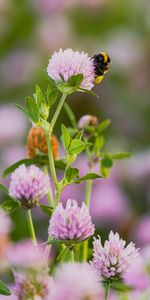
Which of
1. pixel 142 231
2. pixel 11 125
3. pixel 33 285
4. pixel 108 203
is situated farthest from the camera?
pixel 11 125

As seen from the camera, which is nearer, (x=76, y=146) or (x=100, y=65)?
(x=76, y=146)

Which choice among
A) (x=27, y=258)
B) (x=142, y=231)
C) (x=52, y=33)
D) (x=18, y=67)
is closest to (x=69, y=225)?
(x=27, y=258)

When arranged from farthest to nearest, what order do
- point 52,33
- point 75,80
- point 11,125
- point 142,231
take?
1. point 52,33
2. point 11,125
3. point 142,231
4. point 75,80

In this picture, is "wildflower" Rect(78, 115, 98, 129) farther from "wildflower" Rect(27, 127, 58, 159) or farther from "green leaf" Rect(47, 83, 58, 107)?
"green leaf" Rect(47, 83, 58, 107)

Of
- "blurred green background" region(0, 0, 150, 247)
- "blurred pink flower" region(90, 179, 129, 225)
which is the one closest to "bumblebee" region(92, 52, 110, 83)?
"blurred pink flower" region(90, 179, 129, 225)

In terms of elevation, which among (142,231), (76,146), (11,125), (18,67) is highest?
(18,67)

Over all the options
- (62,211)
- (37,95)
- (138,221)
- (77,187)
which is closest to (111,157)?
(37,95)

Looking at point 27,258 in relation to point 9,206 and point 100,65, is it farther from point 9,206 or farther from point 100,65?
point 100,65
